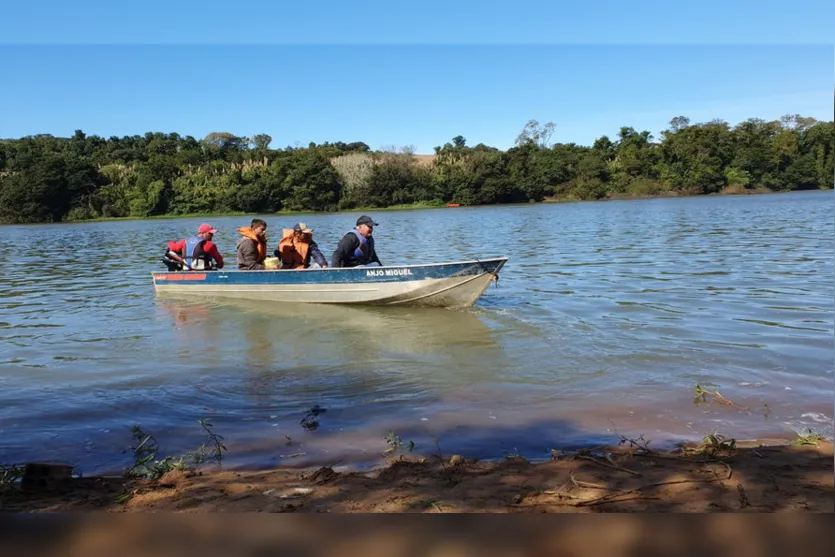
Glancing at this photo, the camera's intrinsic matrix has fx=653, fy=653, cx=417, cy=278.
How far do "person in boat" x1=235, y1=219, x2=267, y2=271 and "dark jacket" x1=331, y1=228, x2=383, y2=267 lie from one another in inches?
72.2

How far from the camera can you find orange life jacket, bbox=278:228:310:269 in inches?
484

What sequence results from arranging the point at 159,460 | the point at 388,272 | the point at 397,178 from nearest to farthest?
1. the point at 159,460
2. the point at 388,272
3. the point at 397,178

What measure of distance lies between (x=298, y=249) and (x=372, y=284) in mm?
1977

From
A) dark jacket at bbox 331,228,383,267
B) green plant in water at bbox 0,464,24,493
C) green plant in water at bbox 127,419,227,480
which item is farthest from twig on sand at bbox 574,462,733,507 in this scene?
dark jacket at bbox 331,228,383,267

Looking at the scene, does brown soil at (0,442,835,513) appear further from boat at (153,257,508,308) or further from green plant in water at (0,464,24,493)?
boat at (153,257,508,308)

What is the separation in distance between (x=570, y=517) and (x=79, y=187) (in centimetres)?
7065

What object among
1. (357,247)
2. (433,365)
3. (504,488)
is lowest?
(433,365)

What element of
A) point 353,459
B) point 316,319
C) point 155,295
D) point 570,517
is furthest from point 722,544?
point 155,295

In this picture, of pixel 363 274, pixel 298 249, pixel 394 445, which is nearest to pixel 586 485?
pixel 394 445

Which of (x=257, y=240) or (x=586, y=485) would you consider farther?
(x=257, y=240)

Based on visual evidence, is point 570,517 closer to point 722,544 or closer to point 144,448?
point 722,544

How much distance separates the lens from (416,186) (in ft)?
226

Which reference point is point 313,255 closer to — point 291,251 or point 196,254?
point 291,251

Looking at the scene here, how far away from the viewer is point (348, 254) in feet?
37.8
